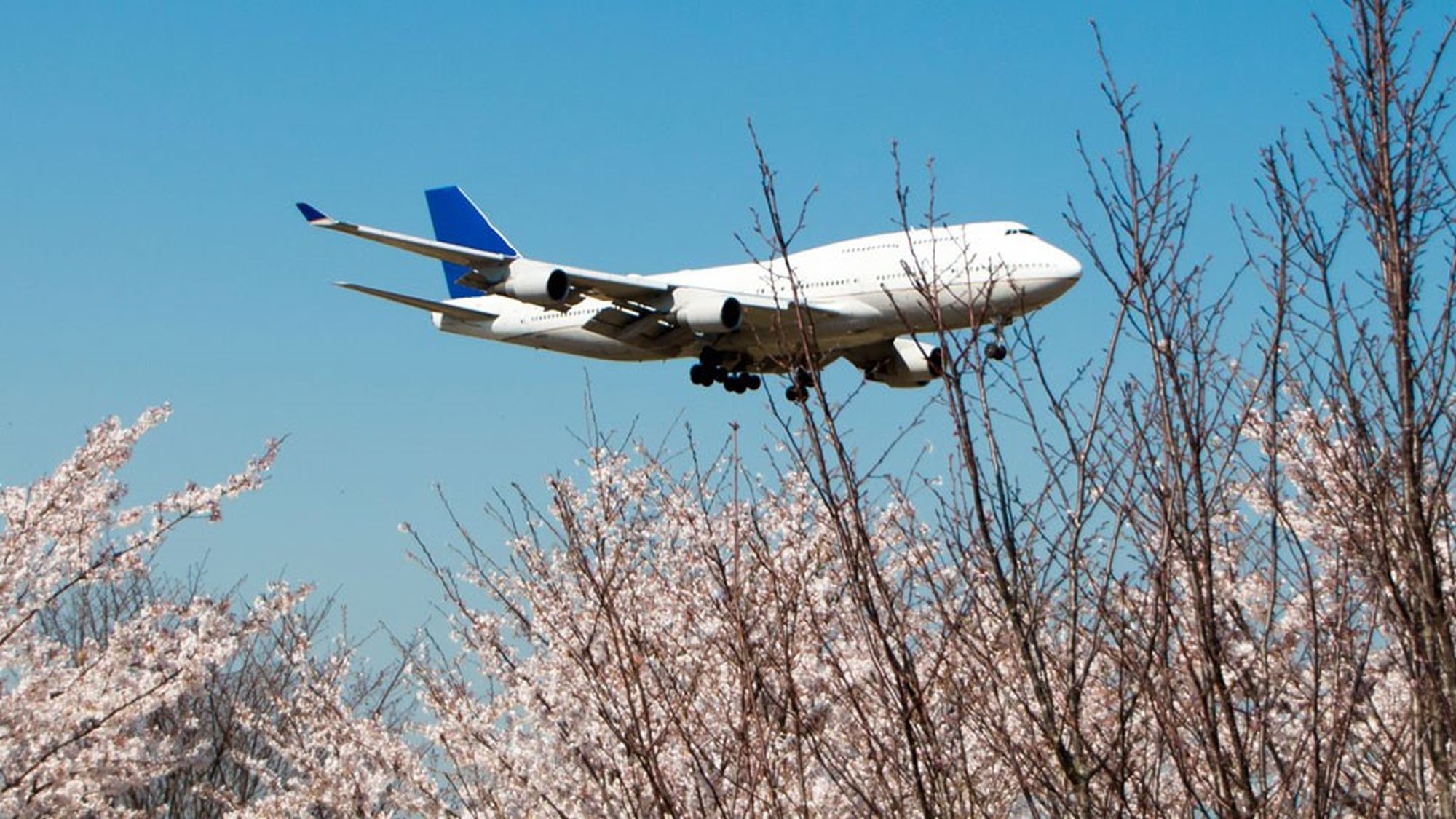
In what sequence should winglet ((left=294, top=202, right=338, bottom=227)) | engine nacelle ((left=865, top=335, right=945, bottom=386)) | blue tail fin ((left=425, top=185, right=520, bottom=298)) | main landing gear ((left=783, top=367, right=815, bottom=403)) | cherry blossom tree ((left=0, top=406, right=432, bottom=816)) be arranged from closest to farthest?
main landing gear ((left=783, top=367, right=815, bottom=403)) < cherry blossom tree ((left=0, top=406, right=432, bottom=816)) < winglet ((left=294, top=202, right=338, bottom=227)) < engine nacelle ((left=865, top=335, right=945, bottom=386)) < blue tail fin ((left=425, top=185, right=520, bottom=298))

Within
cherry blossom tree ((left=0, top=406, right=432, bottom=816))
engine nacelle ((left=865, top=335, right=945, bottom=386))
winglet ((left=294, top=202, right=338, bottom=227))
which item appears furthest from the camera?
engine nacelle ((left=865, top=335, right=945, bottom=386))

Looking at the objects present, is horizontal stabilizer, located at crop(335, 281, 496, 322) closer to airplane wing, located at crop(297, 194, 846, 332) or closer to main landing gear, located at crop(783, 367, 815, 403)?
airplane wing, located at crop(297, 194, 846, 332)

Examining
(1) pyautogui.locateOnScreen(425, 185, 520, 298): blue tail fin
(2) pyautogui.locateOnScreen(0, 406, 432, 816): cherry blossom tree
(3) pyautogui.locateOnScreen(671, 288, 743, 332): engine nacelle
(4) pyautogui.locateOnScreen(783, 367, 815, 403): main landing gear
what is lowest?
(2) pyautogui.locateOnScreen(0, 406, 432, 816): cherry blossom tree

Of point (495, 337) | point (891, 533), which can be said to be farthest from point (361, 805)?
point (495, 337)

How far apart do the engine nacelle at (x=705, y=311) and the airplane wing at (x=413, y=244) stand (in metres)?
2.93

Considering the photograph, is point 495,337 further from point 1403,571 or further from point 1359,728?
point 1403,571

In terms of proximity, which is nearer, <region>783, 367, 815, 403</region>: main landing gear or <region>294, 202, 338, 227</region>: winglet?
<region>783, 367, 815, 403</region>: main landing gear

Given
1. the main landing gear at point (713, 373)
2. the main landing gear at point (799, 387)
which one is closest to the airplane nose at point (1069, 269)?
the main landing gear at point (713, 373)

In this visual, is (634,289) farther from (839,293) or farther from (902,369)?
(902,369)

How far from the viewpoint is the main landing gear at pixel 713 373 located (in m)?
28.5

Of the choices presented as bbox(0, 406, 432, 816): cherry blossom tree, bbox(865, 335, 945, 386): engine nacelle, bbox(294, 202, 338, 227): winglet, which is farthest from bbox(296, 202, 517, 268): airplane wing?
bbox(0, 406, 432, 816): cherry blossom tree

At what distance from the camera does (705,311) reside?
88.8 feet

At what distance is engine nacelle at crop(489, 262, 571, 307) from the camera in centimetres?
2556

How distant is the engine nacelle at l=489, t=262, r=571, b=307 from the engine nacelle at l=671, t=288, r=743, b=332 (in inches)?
84.6
